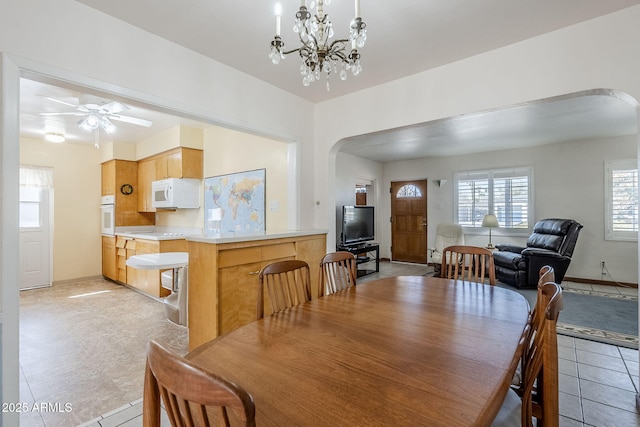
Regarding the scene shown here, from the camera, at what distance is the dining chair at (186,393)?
0.49m

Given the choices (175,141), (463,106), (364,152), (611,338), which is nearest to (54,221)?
(175,141)

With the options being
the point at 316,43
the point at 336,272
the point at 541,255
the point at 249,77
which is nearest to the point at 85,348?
the point at 336,272

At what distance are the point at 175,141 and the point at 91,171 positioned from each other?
2446mm

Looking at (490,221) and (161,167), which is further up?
(161,167)

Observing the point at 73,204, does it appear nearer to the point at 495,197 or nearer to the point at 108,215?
the point at 108,215

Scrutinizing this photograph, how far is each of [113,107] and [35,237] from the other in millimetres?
3695

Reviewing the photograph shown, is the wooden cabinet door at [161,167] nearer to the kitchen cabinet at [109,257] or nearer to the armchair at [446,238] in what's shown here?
the kitchen cabinet at [109,257]

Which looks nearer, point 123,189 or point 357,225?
point 123,189

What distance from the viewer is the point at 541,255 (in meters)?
4.34

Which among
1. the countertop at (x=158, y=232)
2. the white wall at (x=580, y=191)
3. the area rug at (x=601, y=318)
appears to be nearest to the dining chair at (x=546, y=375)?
the area rug at (x=601, y=318)

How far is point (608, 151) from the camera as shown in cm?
495

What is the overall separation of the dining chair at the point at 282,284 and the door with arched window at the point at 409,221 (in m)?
5.60

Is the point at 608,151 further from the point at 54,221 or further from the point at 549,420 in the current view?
the point at 54,221

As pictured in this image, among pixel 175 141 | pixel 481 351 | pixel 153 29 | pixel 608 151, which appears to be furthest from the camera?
pixel 608 151
